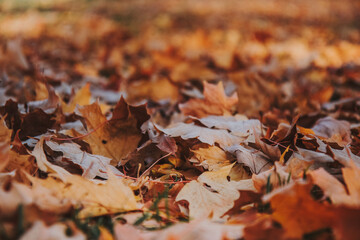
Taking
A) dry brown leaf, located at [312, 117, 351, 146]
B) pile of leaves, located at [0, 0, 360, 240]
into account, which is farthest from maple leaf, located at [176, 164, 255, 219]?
dry brown leaf, located at [312, 117, 351, 146]

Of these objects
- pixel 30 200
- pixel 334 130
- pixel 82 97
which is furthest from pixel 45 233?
pixel 334 130

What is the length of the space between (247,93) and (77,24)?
378 cm

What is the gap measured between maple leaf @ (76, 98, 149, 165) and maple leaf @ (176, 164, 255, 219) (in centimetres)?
31

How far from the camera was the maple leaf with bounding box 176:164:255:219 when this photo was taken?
86cm

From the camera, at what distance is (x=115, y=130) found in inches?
45.9

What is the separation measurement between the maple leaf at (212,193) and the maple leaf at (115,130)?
308 millimetres

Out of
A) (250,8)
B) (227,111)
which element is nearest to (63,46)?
(227,111)

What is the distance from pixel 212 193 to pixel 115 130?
43 centimetres

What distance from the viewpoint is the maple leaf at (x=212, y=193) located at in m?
0.86

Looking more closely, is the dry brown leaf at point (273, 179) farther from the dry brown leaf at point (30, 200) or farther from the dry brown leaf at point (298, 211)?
the dry brown leaf at point (30, 200)

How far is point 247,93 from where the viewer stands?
1.84 meters

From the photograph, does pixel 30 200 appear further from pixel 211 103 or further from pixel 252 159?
pixel 211 103

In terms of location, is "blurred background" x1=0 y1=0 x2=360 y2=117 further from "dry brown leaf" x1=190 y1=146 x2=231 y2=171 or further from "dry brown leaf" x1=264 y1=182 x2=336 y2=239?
"dry brown leaf" x1=264 y1=182 x2=336 y2=239

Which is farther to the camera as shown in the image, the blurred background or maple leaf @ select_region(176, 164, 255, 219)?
the blurred background
